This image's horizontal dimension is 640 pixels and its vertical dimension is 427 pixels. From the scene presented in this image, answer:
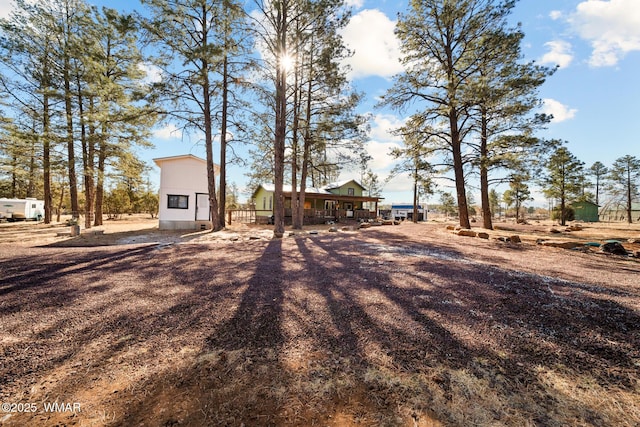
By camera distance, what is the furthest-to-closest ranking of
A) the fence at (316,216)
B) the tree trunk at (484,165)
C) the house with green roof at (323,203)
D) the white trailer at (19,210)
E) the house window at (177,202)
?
the house with green roof at (323,203)
the fence at (316,216)
the white trailer at (19,210)
the house window at (177,202)
the tree trunk at (484,165)

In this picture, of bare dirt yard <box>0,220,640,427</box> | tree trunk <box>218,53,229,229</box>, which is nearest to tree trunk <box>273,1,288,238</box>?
tree trunk <box>218,53,229,229</box>

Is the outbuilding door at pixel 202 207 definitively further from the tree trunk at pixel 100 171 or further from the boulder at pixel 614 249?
the boulder at pixel 614 249

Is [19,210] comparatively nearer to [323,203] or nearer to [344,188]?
[323,203]

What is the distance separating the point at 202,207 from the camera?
1600 cm

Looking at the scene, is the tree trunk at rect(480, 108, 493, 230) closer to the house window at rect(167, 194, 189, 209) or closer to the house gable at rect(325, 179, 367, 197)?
the house window at rect(167, 194, 189, 209)

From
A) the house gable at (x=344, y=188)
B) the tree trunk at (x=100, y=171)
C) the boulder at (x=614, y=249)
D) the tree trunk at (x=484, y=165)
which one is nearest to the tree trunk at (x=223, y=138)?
the tree trunk at (x=100, y=171)

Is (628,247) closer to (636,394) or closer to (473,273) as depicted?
(473,273)

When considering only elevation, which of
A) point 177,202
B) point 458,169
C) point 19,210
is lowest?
point 19,210

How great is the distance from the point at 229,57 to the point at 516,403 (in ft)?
48.5

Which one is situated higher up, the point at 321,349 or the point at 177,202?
the point at 177,202

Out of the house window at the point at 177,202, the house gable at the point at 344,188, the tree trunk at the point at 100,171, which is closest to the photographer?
the tree trunk at the point at 100,171

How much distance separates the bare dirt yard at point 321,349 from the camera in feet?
5.23

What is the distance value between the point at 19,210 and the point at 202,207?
63.6 ft

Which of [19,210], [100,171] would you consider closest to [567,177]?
[100,171]
